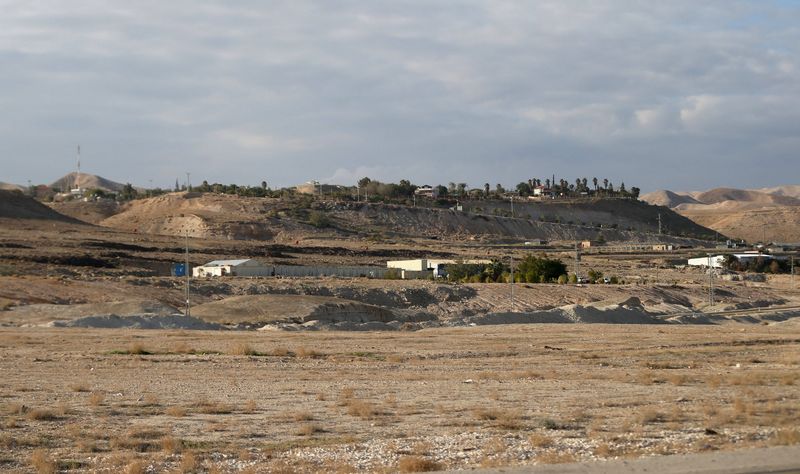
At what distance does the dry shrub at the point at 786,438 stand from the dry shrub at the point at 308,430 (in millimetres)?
6985

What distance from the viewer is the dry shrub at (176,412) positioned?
1806cm

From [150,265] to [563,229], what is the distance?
332 ft

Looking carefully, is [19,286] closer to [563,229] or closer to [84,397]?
[84,397]

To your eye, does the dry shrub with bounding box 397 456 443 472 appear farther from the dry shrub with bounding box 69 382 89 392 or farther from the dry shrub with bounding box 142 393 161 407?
the dry shrub with bounding box 69 382 89 392

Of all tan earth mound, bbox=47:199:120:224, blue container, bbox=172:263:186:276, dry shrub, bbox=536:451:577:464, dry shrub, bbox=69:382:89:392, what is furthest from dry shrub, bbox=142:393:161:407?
tan earth mound, bbox=47:199:120:224

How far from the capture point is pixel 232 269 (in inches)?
3378

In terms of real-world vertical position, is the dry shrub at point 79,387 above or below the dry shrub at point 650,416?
below

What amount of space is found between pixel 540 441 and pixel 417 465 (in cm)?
247

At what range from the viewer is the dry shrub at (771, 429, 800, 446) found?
44.4ft

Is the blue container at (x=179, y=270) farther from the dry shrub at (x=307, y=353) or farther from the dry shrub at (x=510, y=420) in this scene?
the dry shrub at (x=510, y=420)

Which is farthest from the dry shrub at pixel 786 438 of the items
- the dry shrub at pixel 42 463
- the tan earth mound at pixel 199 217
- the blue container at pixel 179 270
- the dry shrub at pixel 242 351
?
the tan earth mound at pixel 199 217

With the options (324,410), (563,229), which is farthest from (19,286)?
(563,229)

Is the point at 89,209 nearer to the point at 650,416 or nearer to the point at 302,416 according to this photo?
the point at 302,416

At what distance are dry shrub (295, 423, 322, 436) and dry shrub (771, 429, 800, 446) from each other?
699cm
